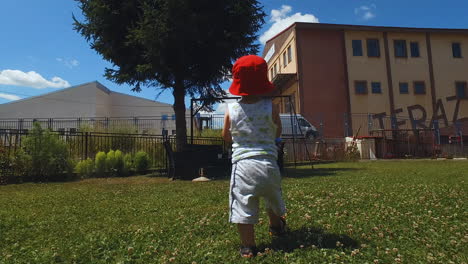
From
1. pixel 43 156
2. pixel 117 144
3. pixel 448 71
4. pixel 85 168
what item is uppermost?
pixel 448 71

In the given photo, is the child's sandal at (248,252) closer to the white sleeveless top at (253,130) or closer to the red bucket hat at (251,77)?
the white sleeveless top at (253,130)

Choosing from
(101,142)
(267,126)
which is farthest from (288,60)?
(267,126)

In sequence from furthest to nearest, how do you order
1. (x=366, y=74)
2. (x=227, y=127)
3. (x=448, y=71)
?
(x=448, y=71), (x=366, y=74), (x=227, y=127)

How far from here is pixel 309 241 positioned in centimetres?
297

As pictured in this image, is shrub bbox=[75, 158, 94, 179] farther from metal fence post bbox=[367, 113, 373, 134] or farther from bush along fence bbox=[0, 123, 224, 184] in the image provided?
metal fence post bbox=[367, 113, 373, 134]

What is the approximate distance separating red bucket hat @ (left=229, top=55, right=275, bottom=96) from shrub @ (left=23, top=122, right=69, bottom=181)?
9627 millimetres

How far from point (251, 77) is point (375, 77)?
Result: 26.8 meters

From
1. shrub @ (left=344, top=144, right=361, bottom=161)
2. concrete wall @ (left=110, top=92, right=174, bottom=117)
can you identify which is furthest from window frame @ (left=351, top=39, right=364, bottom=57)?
concrete wall @ (left=110, top=92, right=174, bottom=117)

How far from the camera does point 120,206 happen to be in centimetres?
541

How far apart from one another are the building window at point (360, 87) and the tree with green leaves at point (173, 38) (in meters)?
16.7

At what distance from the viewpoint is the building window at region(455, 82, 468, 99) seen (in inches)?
1097

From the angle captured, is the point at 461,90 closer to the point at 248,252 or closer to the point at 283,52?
the point at 283,52

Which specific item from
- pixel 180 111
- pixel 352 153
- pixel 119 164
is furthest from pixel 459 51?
pixel 119 164

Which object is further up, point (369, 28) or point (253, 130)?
point (369, 28)
